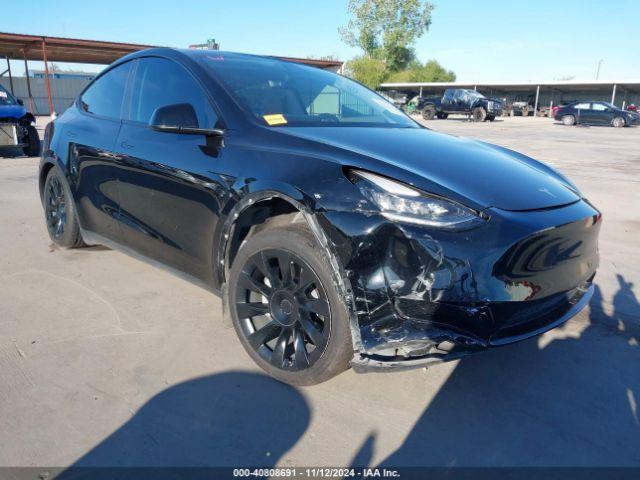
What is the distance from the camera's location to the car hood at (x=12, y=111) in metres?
11.1

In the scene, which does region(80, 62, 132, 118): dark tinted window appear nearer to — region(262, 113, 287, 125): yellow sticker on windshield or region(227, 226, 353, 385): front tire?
region(262, 113, 287, 125): yellow sticker on windshield

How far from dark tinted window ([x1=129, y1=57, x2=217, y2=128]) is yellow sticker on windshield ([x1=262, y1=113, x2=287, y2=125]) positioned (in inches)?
11.6

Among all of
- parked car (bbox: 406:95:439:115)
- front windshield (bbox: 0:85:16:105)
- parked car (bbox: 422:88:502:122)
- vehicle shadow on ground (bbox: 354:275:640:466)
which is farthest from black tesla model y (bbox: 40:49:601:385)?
parked car (bbox: 406:95:439:115)

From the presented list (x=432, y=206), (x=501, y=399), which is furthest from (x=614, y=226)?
(x=432, y=206)

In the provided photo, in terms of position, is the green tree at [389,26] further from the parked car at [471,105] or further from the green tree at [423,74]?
the parked car at [471,105]

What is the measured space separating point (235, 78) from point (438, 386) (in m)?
2.13

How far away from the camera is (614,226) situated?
586 centimetres

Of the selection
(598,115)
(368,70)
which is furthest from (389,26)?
(598,115)

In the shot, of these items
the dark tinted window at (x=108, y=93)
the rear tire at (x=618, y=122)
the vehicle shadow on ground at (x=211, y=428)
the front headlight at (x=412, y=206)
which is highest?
the dark tinted window at (x=108, y=93)

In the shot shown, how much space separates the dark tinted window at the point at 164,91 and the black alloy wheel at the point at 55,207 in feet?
4.37

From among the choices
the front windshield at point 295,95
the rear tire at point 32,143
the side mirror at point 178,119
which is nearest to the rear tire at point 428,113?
the rear tire at point 32,143

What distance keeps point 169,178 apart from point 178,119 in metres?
Result: 0.36

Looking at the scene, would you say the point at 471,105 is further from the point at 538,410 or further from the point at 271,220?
the point at 538,410

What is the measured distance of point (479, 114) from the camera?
3312 cm
